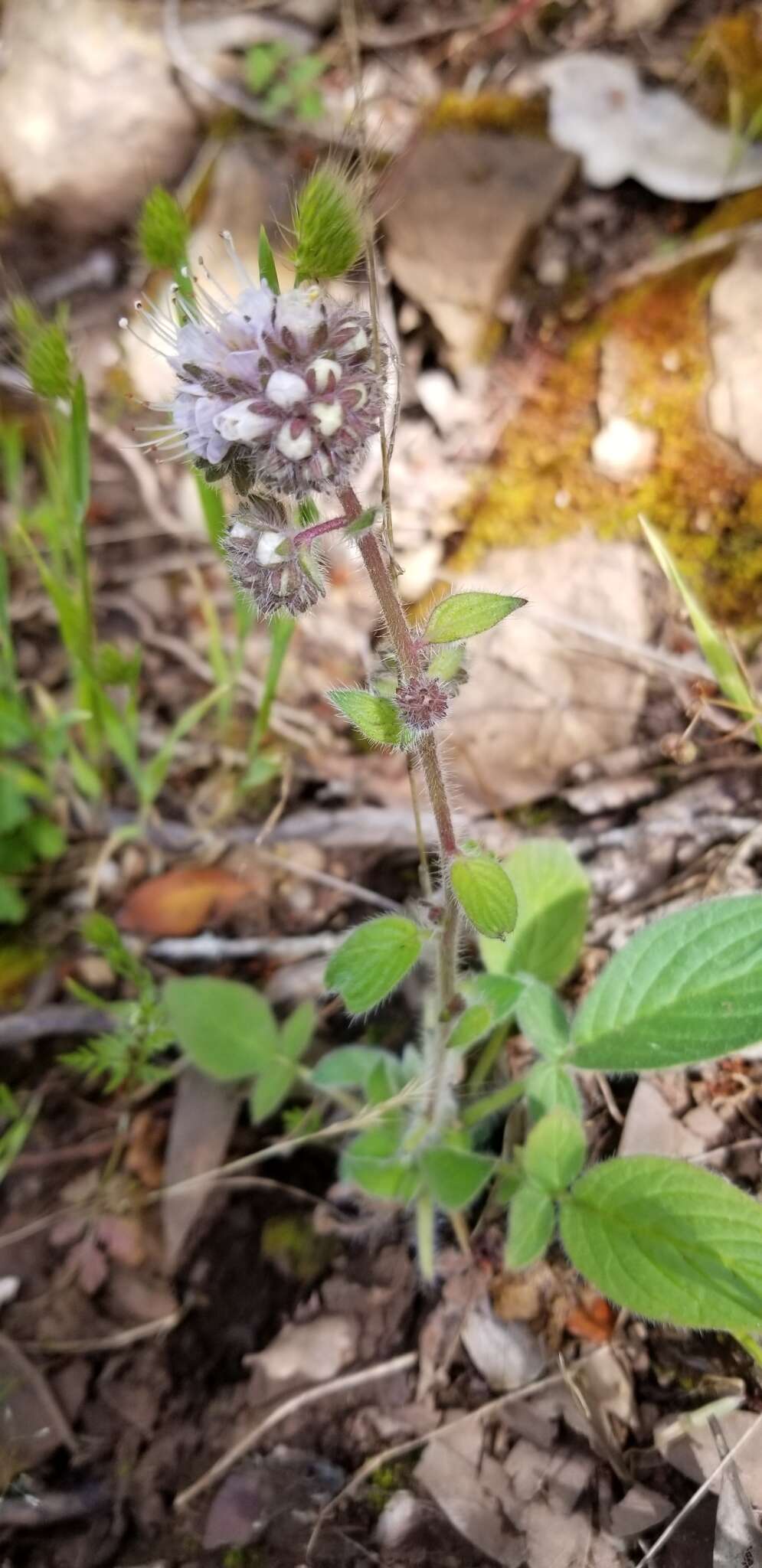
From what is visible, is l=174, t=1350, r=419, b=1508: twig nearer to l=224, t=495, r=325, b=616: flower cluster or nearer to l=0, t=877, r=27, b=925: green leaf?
l=0, t=877, r=27, b=925: green leaf

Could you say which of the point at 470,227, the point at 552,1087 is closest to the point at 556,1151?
the point at 552,1087

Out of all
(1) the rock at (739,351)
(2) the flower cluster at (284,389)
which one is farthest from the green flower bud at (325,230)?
(1) the rock at (739,351)

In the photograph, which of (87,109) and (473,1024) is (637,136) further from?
(473,1024)

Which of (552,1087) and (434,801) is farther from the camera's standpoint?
(552,1087)

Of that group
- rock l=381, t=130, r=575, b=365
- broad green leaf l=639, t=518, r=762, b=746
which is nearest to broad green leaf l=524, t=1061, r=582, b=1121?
broad green leaf l=639, t=518, r=762, b=746

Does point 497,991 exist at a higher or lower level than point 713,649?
lower

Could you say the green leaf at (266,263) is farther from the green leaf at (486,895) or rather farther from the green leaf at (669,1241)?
the green leaf at (669,1241)

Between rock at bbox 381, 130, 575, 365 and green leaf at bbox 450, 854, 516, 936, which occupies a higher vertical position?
rock at bbox 381, 130, 575, 365
